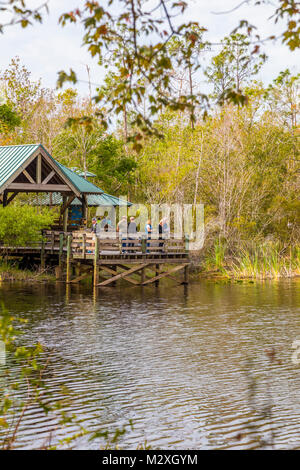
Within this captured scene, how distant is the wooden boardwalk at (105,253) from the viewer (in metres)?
26.9

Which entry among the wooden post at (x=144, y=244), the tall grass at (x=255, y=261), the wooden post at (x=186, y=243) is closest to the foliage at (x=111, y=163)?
the tall grass at (x=255, y=261)

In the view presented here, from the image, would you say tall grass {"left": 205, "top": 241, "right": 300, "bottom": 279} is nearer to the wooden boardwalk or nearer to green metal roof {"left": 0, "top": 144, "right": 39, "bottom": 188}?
the wooden boardwalk

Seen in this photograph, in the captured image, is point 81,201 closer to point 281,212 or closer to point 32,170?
point 32,170

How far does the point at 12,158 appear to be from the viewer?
2888 centimetres

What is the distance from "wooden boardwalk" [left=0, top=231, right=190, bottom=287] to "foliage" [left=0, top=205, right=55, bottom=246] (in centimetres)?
59

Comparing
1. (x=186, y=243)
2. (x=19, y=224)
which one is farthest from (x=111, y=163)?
(x=19, y=224)

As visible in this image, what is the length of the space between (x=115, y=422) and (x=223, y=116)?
2749 cm

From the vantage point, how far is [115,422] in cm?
875

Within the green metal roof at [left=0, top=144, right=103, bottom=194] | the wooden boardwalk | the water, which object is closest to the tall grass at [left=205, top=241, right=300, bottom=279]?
the wooden boardwalk

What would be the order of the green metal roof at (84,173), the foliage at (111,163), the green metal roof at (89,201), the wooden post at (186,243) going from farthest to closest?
1. the foliage at (111,163)
2. the green metal roof at (84,173)
3. the green metal roof at (89,201)
4. the wooden post at (186,243)

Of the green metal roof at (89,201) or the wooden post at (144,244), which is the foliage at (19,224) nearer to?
the wooden post at (144,244)

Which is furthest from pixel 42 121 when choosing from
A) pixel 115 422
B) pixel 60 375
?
pixel 115 422

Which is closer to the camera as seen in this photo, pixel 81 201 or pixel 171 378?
pixel 171 378

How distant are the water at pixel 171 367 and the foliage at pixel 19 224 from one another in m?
4.85
